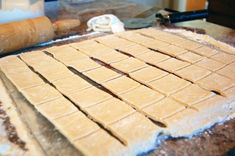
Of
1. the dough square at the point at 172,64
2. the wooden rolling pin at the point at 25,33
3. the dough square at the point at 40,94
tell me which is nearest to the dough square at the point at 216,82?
the dough square at the point at 172,64

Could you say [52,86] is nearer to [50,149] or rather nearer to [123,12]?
[50,149]

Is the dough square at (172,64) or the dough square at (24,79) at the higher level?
the dough square at (172,64)

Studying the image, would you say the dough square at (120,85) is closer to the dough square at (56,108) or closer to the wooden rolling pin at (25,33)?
the dough square at (56,108)

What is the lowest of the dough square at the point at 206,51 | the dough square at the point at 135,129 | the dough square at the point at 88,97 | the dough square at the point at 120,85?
the dough square at the point at 135,129

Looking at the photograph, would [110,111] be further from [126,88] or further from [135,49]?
[135,49]

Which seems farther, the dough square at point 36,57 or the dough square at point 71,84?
the dough square at point 36,57

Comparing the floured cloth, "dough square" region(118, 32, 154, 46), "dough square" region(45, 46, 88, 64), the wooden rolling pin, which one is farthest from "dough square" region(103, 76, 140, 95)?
the wooden rolling pin

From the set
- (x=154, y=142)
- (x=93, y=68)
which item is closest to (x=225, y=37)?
(x=93, y=68)
